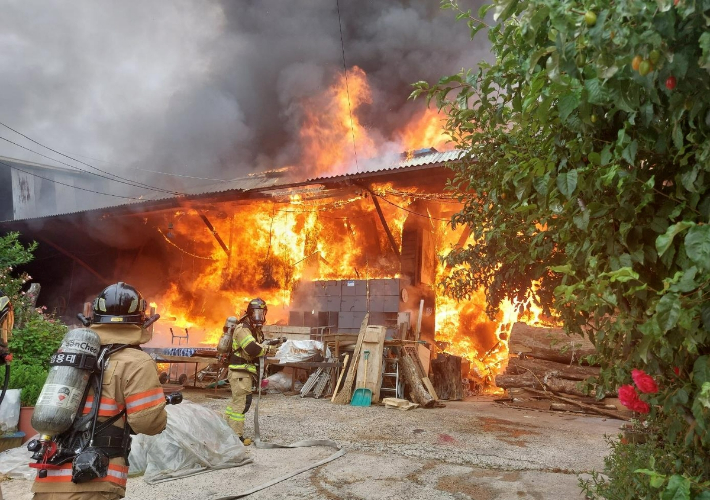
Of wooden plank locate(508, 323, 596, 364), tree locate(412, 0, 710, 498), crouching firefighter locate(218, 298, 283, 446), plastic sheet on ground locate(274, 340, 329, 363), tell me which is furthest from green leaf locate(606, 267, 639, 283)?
plastic sheet on ground locate(274, 340, 329, 363)

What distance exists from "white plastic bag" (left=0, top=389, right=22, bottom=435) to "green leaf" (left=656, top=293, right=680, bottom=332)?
21.5 feet

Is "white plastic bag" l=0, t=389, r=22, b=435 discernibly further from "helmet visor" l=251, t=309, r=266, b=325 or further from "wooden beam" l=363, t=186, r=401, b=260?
"wooden beam" l=363, t=186, r=401, b=260

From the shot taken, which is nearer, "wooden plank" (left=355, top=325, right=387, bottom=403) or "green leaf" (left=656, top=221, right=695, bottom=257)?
"green leaf" (left=656, top=221, right=695, bottom=257)

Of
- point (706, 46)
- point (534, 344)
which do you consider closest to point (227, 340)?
point (706, 46)

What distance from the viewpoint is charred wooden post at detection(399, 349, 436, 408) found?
10.6 m

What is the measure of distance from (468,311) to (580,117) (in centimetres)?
1507

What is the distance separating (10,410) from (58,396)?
408 centimetres

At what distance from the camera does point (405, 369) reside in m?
11.4

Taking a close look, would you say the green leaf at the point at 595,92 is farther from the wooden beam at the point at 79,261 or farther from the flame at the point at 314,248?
the wooden beam at the point at 79,261

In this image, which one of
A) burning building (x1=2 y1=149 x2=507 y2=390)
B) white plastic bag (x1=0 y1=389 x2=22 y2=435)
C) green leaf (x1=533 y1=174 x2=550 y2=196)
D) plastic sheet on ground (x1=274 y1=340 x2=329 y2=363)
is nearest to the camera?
green leaf (x1=533 y1=174 x2=550 y2=196)

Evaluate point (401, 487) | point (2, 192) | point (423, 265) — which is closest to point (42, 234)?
point (2, 192)

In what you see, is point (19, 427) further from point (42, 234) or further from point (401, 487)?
point (42, 234)

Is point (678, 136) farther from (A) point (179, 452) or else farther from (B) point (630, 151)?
(A) point (179, 452)

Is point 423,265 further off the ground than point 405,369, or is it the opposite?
point 423,265
